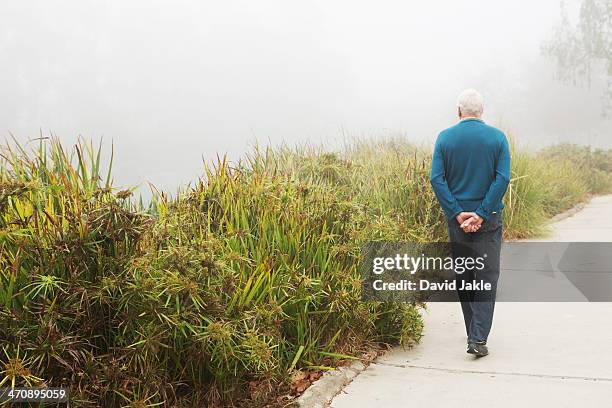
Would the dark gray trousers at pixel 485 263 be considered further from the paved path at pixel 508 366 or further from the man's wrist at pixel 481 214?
the paved path at pixel 508 366

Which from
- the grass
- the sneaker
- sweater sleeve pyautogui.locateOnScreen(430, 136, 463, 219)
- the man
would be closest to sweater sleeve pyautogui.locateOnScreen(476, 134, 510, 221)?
the man

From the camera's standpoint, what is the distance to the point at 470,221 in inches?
240

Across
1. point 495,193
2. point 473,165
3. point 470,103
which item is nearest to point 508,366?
point 495,193

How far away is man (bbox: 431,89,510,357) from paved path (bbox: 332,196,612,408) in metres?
0.39

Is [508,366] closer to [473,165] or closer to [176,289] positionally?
[473,165]

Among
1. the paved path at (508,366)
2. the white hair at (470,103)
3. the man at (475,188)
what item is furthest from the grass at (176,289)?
the white hair at (470,103)

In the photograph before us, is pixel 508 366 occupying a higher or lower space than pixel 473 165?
lower

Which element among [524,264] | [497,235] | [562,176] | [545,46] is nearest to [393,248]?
[497,235]

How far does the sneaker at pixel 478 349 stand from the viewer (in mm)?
5953

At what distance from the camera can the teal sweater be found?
618 cm

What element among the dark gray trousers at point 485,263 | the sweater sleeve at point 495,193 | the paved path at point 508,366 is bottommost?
the paved path at point 508,366

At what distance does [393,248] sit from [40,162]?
2878 mm

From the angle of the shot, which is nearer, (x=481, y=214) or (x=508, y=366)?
(x=508, y=366)

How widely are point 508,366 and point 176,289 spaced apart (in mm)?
3083
